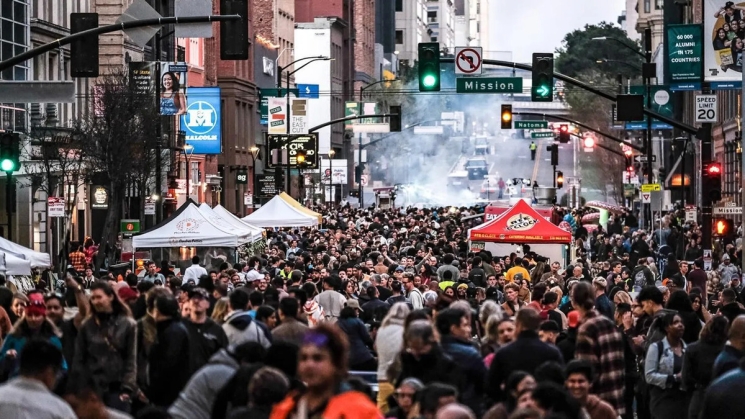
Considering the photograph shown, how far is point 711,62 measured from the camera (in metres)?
37.8

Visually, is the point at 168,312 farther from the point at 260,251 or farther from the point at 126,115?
the point at 126,115

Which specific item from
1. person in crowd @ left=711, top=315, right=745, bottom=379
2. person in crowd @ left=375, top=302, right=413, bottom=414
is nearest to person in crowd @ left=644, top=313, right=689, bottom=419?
person in crowd @ left=711, top=315, right=745, bottom=379

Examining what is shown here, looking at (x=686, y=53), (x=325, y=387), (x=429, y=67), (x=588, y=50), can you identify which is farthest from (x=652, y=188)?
(x=588, y=50)

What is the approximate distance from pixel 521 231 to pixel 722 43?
710cm

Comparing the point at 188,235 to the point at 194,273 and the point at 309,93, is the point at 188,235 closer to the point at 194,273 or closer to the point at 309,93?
the point at 194,273

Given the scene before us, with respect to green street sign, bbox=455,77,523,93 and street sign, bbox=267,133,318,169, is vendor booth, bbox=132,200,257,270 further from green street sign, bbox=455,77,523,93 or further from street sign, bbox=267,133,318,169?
street sign, bbox=267,133,318,169

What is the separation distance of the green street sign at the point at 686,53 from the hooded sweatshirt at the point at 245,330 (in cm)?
2688

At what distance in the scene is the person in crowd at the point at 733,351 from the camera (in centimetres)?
1202

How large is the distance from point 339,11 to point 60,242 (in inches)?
2765

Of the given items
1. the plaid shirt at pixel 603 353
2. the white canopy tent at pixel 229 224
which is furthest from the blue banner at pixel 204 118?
the plaid shirt at pixel 603 353

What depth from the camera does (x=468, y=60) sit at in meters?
35.0

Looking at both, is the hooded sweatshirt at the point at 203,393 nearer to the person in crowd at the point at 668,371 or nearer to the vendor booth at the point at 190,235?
the person in crowd at the point at 668,371

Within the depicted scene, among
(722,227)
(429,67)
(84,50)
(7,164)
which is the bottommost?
(722,227)

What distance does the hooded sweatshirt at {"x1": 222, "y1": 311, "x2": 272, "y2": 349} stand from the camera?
13281mm
